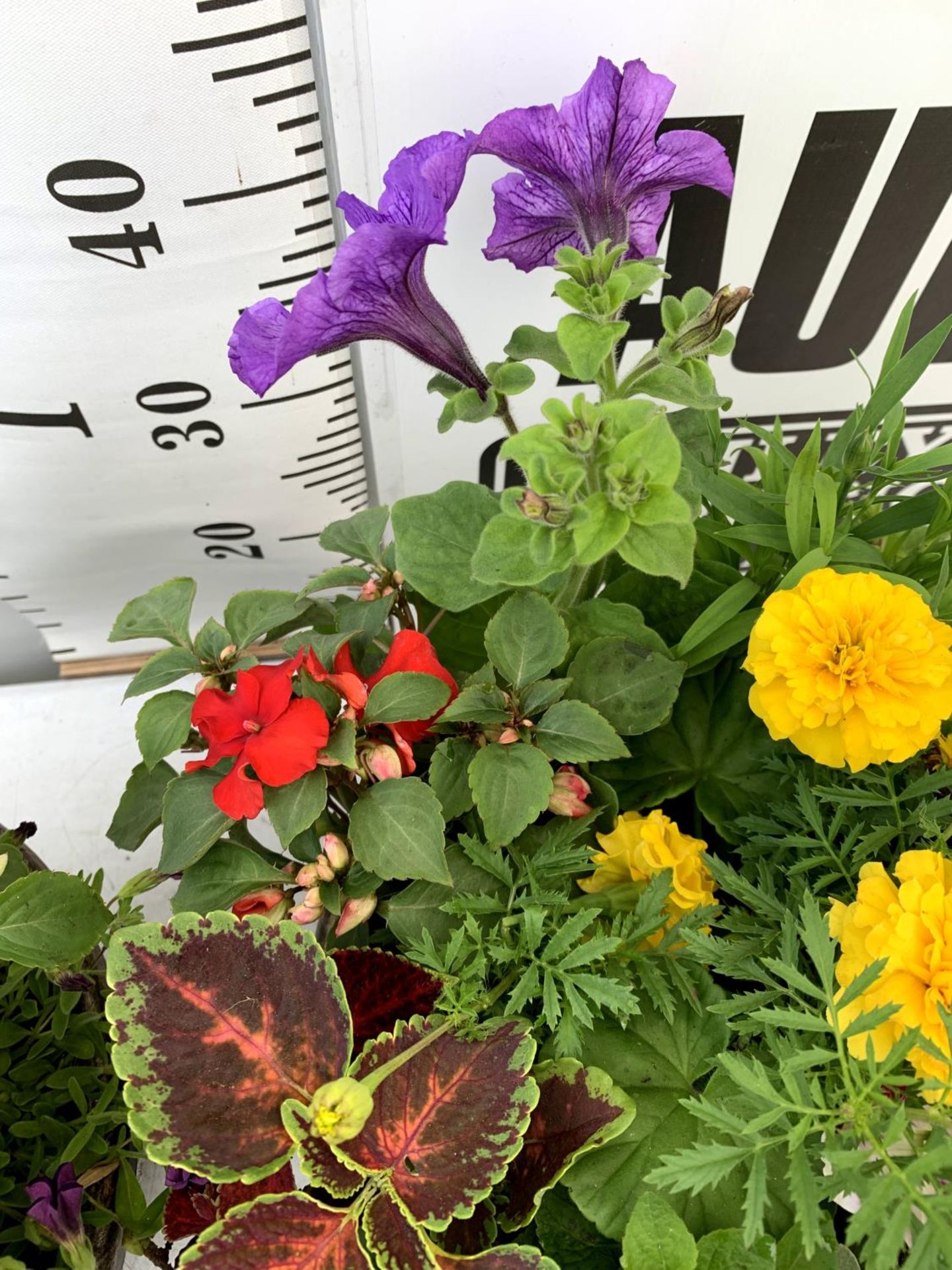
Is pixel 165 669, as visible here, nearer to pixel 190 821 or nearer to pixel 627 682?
pixel 190 821

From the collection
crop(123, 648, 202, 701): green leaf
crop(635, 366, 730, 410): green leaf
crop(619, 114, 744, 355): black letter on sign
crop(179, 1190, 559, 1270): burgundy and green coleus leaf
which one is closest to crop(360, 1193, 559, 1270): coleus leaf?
crop(179, 1190, 559, 1270): burgundy and green coleus leaf

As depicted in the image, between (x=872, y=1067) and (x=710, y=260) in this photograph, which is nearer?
(x=872, y=1067)

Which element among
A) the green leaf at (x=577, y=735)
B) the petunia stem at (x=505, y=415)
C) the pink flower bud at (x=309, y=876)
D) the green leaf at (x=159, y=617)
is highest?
the petunia stem at (x=505, y=415)

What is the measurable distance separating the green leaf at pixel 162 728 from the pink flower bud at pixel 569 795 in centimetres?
21

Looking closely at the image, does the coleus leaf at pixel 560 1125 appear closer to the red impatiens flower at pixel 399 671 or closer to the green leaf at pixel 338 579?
the red impatiens flower at pixel 399 671

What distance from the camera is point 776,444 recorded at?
0.60 metres

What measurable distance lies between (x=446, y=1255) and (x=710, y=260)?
0.69 m

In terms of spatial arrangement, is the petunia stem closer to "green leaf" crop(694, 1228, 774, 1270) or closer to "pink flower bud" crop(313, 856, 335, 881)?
"pink flower bud" crop(313, 856, 335, 881)

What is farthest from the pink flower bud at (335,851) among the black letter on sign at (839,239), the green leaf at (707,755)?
the black letter on sign at (839,239)

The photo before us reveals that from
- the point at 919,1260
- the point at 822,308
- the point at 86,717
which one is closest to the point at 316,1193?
the point at 919,1260

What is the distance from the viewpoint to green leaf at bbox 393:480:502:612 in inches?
21.7

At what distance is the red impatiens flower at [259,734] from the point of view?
1.58 ft

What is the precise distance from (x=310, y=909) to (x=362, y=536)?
0.24m

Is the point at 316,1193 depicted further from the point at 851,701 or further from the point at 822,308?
the point at 822,308
